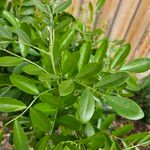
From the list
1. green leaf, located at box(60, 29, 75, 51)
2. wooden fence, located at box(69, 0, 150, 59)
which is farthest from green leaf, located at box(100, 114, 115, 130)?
wooden fence, located at box(69, 0, 150, 59)

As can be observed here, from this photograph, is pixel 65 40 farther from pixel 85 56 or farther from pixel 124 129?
pixel 124 129

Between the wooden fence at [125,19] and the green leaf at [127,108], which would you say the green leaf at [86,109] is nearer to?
the green leaf at [127,108]

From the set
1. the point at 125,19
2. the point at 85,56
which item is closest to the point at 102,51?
the point at 85,56

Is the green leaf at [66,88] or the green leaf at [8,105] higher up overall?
the green leaf at [66,88]

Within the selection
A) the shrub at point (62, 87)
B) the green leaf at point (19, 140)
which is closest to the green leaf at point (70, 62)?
the shrub at point (62, 87)

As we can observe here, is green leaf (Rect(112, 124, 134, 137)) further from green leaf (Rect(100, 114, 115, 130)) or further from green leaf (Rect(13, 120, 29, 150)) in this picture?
green leaf (Rect(13, 120, 29, 150))
